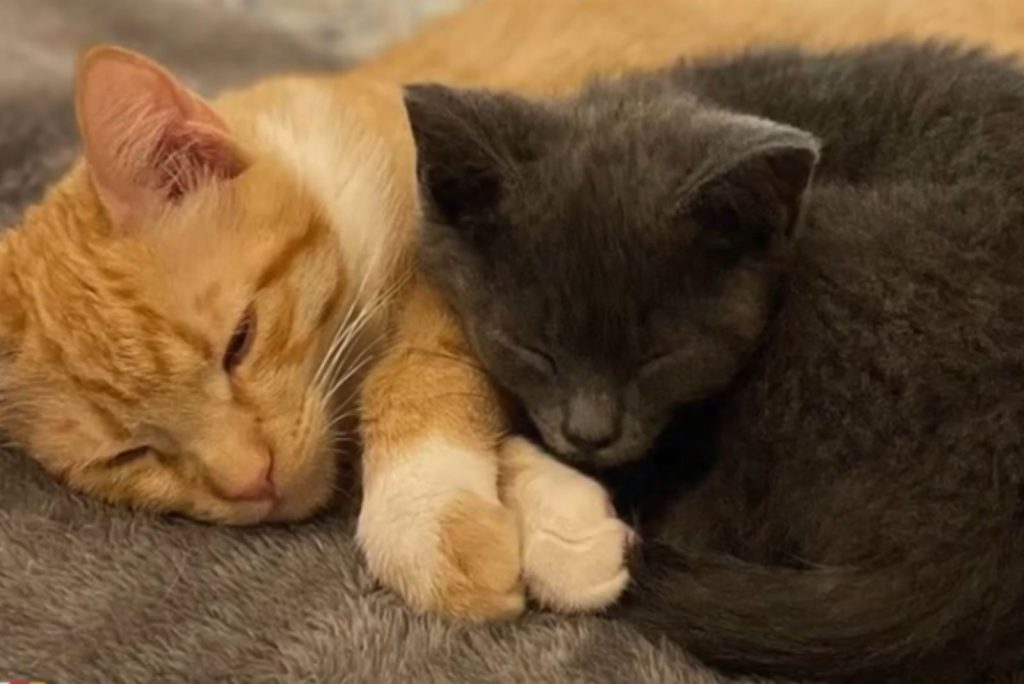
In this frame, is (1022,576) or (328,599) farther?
(328,599)

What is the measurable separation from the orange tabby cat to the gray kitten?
0.22 ft

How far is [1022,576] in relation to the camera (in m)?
0.97

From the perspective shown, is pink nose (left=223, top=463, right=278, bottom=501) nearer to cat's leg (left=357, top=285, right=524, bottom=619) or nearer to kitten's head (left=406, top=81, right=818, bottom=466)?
cat's leg (left=357, top=285, right=524, bottom=619)

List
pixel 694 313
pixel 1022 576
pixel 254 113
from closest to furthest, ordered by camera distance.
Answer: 1. pixel 1022 576
2. pixel 694 313
3. pixel 254 113

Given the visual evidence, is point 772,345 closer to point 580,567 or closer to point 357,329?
point 580,567

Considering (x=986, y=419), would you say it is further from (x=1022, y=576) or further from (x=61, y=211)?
(x=61, y=211)

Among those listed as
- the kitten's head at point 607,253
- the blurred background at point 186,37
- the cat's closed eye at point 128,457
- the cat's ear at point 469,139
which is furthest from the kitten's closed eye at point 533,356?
the blurred background at point 186,37

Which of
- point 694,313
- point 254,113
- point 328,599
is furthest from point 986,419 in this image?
point 254,113

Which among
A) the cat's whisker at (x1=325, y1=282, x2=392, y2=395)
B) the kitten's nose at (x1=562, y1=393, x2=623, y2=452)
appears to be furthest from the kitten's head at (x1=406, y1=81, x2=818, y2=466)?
the cat's whisker at (x1=325, y1=282, x2=392, y2=395)

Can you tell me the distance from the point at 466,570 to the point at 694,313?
27 centimetres

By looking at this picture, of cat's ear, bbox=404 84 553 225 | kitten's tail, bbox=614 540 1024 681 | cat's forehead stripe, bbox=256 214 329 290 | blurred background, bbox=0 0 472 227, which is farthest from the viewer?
blurred background, bbox=0 0 472 227

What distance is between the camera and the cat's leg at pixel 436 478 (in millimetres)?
1059

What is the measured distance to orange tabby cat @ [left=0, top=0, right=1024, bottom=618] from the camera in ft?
3.55

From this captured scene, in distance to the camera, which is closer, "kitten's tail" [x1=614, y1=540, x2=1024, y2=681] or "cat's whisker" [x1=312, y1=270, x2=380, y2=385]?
"kitten's tail" [x1=614, y1=540, x2=1024, y2=681]
